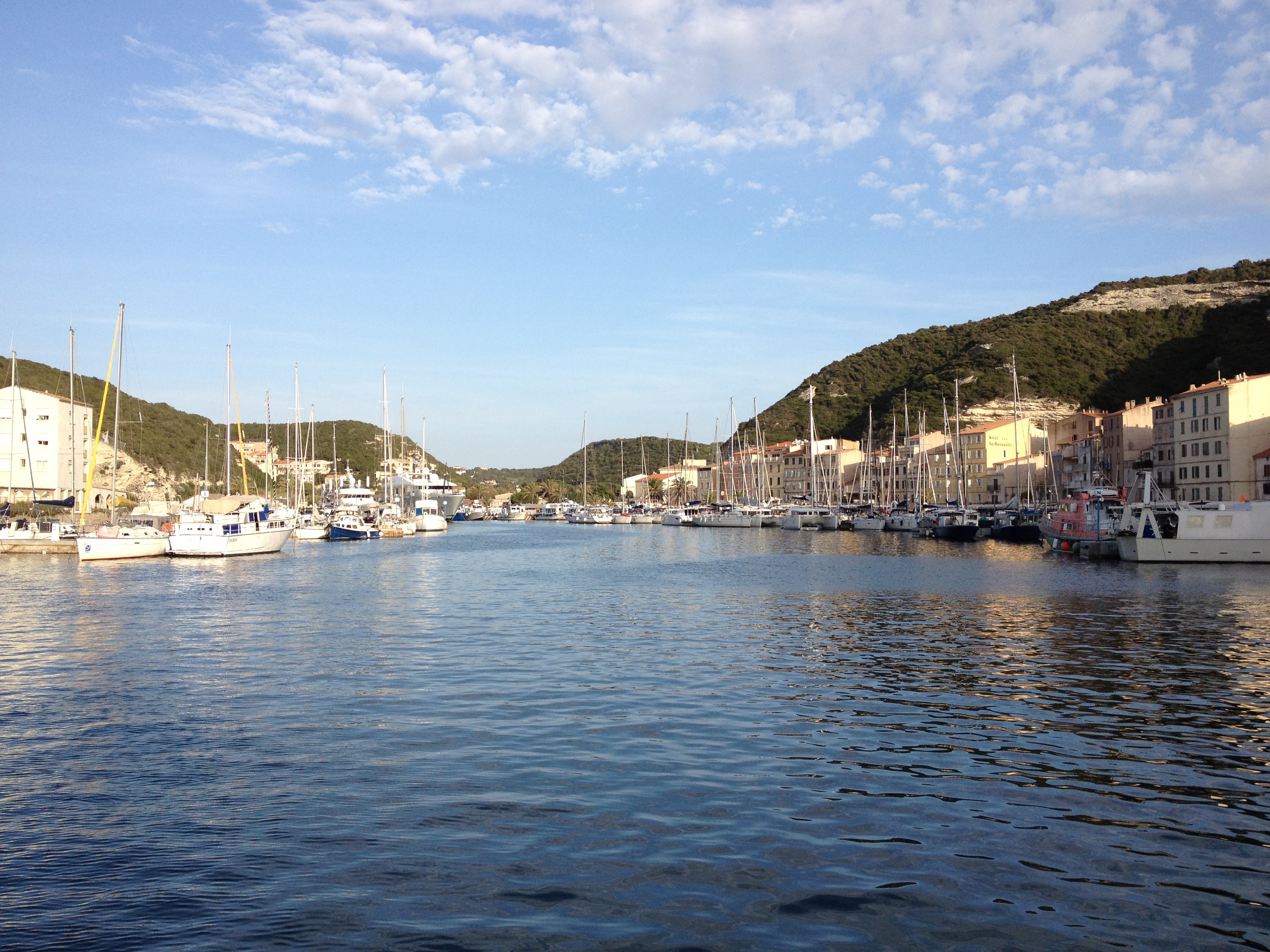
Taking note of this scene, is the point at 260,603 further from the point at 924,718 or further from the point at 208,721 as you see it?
the point at 924,718

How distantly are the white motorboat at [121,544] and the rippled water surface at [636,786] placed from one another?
96.4 feet

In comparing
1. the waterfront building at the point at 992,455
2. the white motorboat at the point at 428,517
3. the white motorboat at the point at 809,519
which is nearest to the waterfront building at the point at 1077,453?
the waterfront building at the point at 992,455

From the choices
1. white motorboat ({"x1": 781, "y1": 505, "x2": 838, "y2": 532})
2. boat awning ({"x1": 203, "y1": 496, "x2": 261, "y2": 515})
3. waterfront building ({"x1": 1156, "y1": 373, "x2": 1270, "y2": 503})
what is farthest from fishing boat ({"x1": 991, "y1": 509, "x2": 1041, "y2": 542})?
boat awning ({"x1": 203, "y1": 496, "x2": 261, "y2": 515})

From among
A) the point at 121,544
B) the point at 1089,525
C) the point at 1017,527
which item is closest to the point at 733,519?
the point at 1017,527

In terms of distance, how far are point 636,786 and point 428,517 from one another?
356 feet

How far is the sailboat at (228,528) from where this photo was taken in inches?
2344

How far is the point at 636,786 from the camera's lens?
12.0 m

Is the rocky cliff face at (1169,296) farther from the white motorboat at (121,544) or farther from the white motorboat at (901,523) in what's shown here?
the white motorboat at (121,544)

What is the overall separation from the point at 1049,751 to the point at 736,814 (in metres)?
5.73

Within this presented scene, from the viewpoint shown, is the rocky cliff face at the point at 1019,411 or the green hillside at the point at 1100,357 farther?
the rocky cliff face at the point at 1019,411

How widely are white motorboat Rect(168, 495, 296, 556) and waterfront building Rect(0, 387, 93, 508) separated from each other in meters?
34.2

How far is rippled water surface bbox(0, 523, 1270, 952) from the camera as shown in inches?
320

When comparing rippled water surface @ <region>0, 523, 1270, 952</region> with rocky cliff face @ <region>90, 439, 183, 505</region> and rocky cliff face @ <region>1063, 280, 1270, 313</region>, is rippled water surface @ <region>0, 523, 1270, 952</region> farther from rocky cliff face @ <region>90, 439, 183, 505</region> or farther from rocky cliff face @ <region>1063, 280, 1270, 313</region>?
rocky cliff face @ <region>1063, 280, 1270, 313</region>

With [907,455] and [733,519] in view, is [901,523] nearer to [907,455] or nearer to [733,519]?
[733,519]
